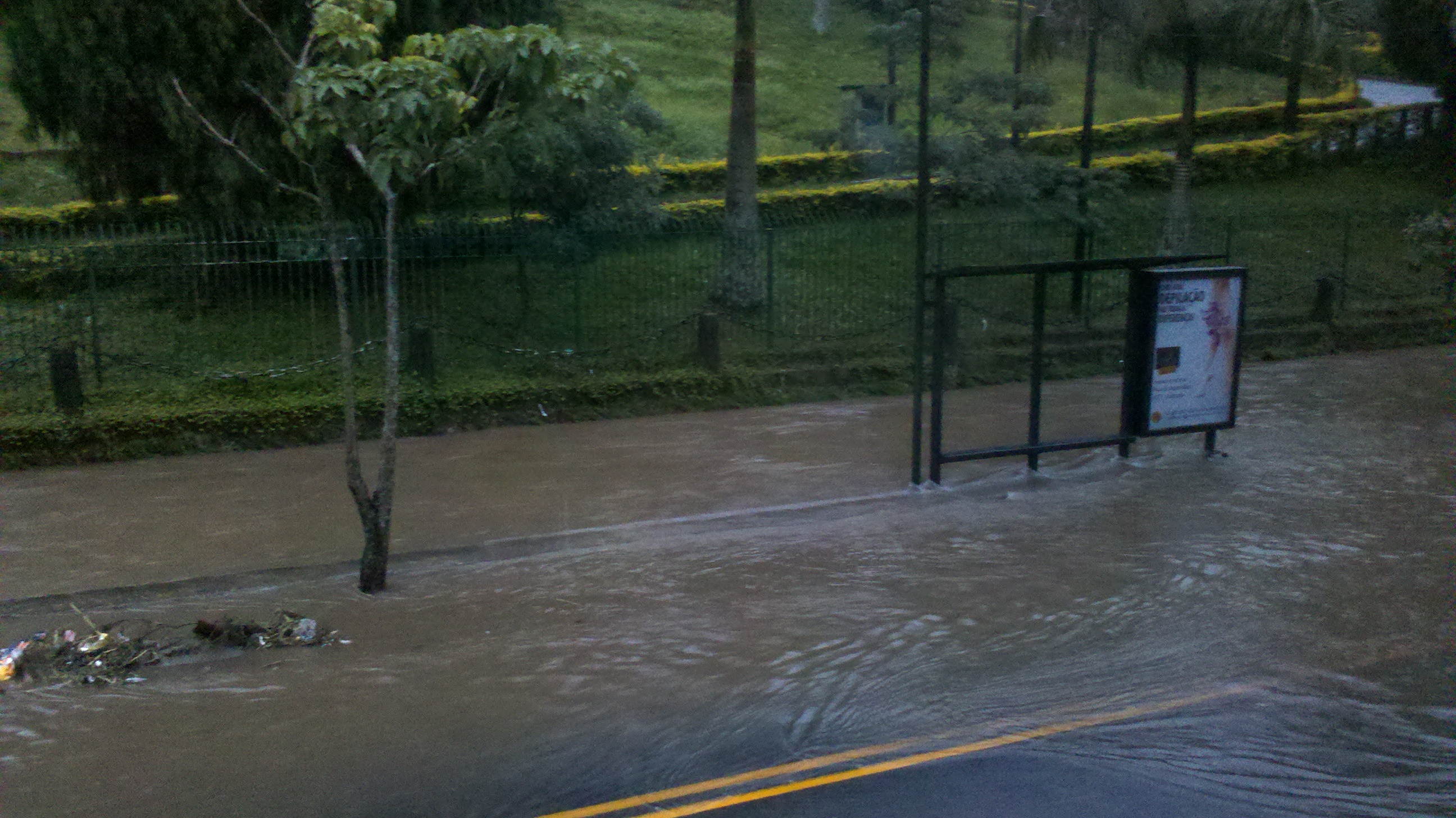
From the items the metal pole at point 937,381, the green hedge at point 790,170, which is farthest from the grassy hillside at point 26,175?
the metal pole at point 937,381

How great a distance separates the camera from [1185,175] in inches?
763

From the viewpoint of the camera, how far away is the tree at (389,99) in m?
7.46

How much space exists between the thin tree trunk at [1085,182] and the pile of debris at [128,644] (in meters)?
13.3

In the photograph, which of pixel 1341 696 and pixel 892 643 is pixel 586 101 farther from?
pixel 1341 696

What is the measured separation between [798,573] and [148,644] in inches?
164

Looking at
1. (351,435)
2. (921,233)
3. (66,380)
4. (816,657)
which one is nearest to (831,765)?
(816,657)

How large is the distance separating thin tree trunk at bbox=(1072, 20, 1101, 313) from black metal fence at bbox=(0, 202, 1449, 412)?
223mm

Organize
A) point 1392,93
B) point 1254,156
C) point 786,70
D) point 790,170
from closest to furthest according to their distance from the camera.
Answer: point 790,170 < point 1254,156 < point 1392,93 < point 786,70

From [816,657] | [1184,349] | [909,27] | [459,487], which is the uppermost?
[909,27]

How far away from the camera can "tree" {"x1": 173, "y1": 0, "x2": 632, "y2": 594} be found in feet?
24.5

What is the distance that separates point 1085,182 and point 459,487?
11393 mm

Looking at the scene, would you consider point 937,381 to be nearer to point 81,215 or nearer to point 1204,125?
point 81,215

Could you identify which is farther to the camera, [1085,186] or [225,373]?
[1085,186]

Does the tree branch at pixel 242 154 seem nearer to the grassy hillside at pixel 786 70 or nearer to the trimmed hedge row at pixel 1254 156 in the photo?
the grassy hillside at pixel 786 70
